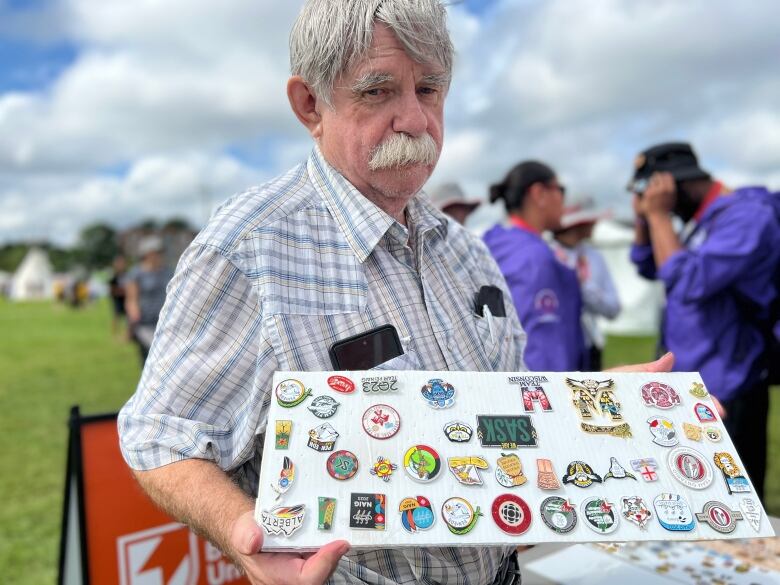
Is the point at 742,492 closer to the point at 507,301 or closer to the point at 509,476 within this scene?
the point at 509,476

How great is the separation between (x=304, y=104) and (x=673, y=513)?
1139mm

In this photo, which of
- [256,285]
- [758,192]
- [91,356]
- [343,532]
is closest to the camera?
[343,532]

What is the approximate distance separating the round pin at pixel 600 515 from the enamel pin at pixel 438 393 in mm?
289

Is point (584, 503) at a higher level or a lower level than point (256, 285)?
lower

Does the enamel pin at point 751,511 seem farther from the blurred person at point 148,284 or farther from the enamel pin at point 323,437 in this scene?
the blurred person at point 148,284

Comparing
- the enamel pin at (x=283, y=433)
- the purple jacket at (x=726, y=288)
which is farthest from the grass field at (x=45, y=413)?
the enamel pin at (x=283, y=433)

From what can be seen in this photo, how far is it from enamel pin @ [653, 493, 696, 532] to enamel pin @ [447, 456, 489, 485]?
304 mm

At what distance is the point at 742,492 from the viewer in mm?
1092

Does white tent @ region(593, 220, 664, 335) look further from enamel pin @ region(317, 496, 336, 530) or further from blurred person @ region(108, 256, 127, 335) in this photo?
enamel pin @ region(317, 496, 336, 530)

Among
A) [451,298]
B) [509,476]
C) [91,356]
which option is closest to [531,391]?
[509,476]

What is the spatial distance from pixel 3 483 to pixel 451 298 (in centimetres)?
491

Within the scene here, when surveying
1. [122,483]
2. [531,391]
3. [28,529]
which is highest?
[531,391]

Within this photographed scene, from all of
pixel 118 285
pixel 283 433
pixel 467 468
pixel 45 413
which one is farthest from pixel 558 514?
pixel 118 285

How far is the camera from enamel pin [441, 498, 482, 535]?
1.00m
